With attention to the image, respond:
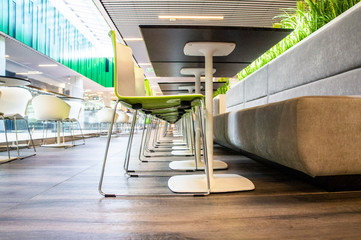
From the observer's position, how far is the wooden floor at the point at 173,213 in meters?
0.72

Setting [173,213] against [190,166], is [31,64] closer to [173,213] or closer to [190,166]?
[190,166]

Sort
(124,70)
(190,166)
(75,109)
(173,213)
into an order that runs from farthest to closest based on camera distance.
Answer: (75,109) < (190,166) < (124,70) < (173,213)

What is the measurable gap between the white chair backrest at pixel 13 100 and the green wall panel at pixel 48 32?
3.65 metres

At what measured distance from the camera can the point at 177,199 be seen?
1.05 metres

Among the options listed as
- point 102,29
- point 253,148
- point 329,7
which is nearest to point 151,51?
point 253,148

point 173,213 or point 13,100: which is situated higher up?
point 13,100

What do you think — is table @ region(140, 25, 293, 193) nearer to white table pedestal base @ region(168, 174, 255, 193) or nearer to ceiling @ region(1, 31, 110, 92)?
white table pedestal base @ region(168, 174, 255, 193)

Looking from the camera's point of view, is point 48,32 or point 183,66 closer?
point 183,66

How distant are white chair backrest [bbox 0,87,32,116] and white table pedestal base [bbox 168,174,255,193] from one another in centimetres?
199

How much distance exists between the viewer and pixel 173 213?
884mm

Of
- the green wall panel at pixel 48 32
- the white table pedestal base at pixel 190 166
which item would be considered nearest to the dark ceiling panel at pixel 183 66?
the white table pedestal base at pixel 190 166

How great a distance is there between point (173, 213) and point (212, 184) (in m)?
0.39

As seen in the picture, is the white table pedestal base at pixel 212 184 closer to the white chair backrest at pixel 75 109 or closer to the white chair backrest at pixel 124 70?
the white chair backrest at pixel 124 70

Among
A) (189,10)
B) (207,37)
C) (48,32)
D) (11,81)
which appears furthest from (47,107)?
(48,32)
